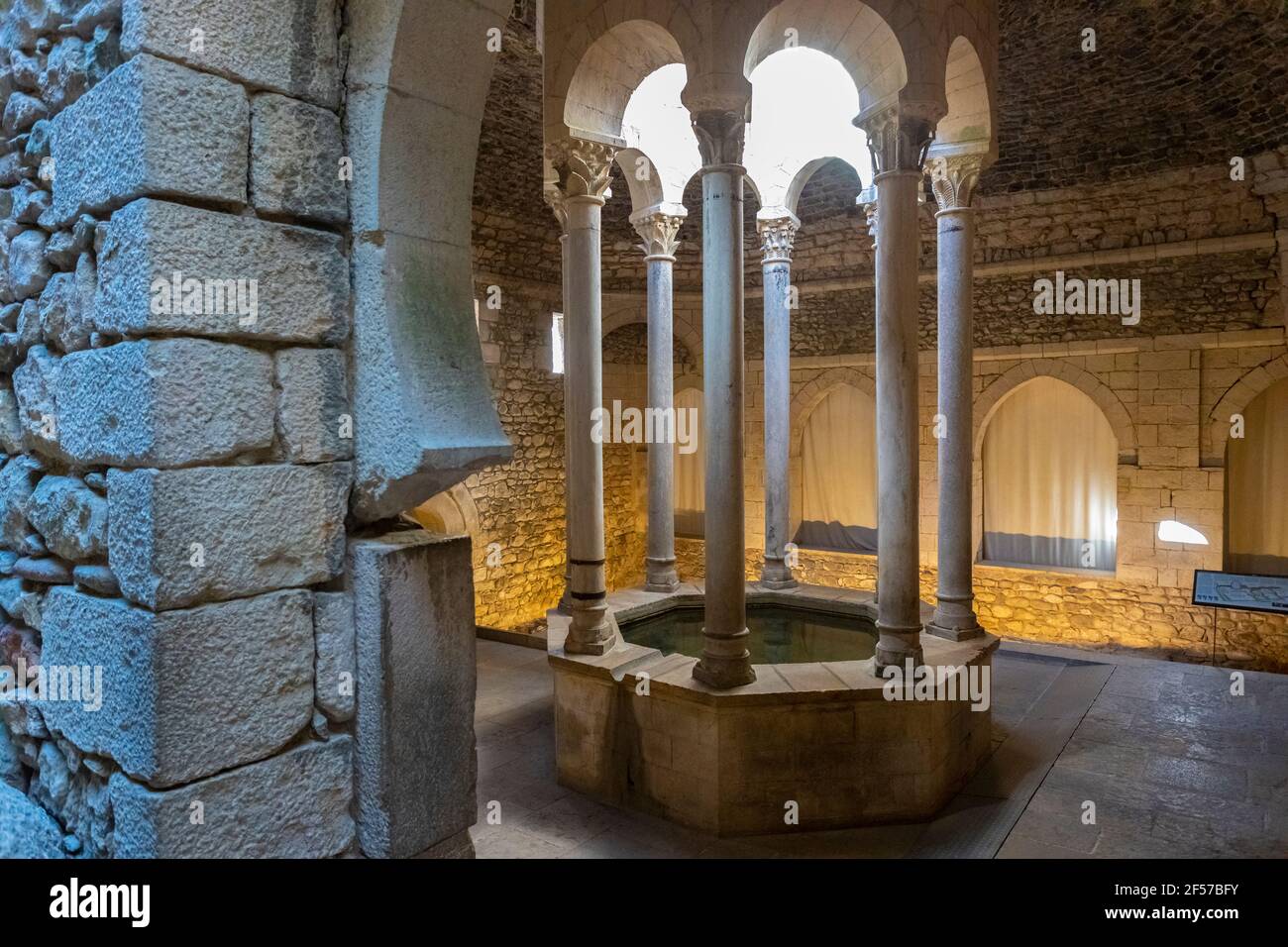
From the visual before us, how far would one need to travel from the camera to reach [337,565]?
5.87 ft

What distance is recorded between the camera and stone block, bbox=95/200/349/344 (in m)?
1.52

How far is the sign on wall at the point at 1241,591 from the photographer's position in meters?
7.11

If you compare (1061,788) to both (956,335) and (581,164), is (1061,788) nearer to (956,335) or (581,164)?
(956,335)

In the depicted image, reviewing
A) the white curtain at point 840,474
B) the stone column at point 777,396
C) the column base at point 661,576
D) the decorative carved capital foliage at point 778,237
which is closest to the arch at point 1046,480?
the white curtain at point 840,474

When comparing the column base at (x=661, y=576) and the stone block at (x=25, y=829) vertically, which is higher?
the stone block at (x=25, y=829)

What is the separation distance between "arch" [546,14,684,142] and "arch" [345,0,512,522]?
3.45 meters

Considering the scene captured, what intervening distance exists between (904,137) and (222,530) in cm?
415

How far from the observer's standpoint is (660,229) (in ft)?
21.9

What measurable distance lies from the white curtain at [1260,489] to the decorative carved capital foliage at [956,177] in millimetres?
6245

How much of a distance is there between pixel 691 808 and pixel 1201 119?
29.2 ft

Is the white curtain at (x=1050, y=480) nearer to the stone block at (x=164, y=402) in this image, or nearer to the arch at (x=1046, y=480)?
the arch at (x=1046, y=480)

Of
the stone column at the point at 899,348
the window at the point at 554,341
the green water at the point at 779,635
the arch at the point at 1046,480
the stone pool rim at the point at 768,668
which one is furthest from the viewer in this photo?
the window at the point at 554,341

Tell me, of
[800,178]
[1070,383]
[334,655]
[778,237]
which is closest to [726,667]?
[334,655]

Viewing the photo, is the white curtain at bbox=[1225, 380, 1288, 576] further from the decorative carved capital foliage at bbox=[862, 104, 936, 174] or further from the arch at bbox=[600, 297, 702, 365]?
the decorative carved capital foliage at bbox=[862, 104, 936, 174]
